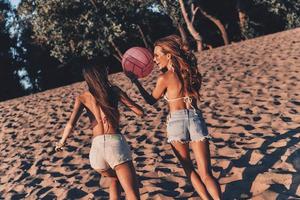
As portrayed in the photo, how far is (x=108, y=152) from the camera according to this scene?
162 inches

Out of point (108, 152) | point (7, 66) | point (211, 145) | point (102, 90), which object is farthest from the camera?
point (7, 66)

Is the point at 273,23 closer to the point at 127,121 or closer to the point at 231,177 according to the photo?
the point at 127,121

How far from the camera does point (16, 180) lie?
7.61 meters

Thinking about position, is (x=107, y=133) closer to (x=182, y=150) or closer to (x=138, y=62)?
(x=182, y=150)

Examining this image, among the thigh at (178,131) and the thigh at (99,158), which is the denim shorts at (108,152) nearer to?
the thigh at (99,158)

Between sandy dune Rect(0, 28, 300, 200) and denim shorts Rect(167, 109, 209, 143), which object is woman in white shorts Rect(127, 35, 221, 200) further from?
sandy dune Rect(0, 28, 300, 200)

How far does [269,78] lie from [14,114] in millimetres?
7450

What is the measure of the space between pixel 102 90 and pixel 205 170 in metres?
1.25

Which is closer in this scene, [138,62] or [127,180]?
[127,180]

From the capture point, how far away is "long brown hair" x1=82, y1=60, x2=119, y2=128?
4215mm

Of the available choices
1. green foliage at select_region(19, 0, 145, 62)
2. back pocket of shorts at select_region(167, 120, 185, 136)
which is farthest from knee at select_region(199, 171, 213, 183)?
green foliage at select_region(19, 0, 145, 62)

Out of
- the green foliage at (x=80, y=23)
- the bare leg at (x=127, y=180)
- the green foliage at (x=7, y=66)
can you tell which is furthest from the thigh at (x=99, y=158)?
the green foliage at (x=7, y=66)

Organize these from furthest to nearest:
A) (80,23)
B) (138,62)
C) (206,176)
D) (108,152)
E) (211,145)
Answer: (80,23) → (211,145) → (138,62) → (206,176) → (108,152)

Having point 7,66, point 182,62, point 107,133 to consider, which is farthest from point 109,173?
point 7,66
